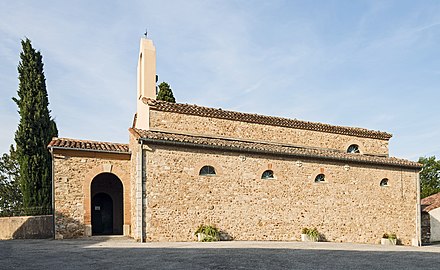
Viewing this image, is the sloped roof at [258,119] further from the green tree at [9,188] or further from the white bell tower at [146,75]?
the green tree at [9,188]

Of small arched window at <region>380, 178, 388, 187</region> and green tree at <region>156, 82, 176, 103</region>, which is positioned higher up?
green tree at <region>156, 82, 176, 103</region>

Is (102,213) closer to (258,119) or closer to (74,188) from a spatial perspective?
(74,188)

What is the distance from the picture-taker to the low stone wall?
17.2 meters

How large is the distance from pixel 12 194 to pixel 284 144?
2745 cm

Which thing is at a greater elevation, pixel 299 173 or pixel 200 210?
pixel 299 173

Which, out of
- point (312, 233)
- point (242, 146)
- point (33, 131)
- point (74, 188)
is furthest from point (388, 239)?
point (33, 131)

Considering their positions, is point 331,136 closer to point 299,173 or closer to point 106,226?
point 299,173

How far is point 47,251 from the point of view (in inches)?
427

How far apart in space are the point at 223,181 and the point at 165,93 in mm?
8741

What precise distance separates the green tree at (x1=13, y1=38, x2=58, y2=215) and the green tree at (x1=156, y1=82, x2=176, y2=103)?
6797 millimetres

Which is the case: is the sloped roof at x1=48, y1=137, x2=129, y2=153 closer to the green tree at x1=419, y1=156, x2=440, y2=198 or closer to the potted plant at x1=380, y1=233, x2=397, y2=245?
the potted plant at x1=380, y1=233, x2=397, y2=245

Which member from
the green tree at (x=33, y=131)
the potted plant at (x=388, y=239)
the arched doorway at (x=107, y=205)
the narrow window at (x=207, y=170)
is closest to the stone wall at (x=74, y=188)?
the arched doorway at (x=107, y=205)

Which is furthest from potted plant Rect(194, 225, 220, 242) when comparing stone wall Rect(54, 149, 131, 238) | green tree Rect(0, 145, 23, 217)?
green tree Rect(0, 145, 23, 217)

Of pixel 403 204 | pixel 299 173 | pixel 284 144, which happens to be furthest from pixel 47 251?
pixel 403 204
